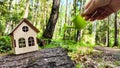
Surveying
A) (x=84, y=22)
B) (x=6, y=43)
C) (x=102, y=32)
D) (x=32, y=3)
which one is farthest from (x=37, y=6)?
(x=84, y=22)

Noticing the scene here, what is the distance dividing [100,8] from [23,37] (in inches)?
137

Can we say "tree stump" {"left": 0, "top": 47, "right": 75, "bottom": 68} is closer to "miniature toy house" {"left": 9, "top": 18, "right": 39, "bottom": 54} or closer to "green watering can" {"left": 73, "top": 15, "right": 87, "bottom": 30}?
"miniature toy house" {"left": 9, "top": 18, "right": 39, "bottom": 54}

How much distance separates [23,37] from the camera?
4613mm

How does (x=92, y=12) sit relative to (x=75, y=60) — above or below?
above

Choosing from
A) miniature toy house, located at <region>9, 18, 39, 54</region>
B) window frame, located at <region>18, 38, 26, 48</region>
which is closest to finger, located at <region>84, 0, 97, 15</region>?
miniature toy house, located at <region>9, 18, 39, 54</region>

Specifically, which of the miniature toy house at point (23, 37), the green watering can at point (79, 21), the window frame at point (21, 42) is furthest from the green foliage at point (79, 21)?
the window frame at point (21, 42)

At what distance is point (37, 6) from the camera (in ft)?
90.5

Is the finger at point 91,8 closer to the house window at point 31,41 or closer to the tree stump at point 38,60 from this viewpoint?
the tree stump at point 38,60

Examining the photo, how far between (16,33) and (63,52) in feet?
3.64

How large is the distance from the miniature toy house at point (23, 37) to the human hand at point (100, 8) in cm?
328

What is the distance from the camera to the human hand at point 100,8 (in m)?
1.14

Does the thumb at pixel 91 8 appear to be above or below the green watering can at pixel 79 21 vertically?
above

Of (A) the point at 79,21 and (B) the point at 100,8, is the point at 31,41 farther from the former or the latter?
(B) the point at 100,8

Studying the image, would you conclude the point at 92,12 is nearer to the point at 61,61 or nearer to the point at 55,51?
the point at 61,61
